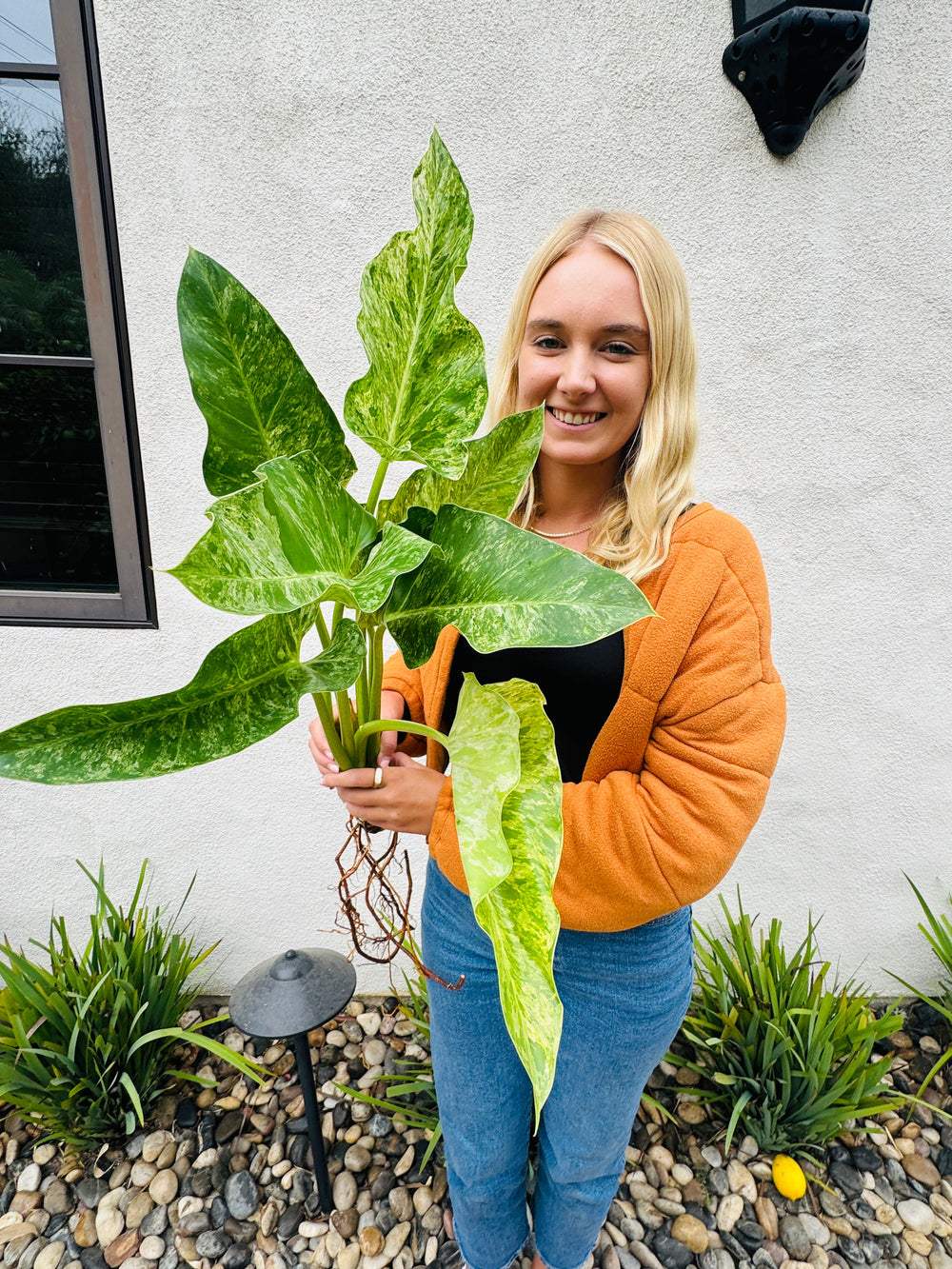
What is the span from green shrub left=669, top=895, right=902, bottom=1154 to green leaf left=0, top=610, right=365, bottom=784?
143cm

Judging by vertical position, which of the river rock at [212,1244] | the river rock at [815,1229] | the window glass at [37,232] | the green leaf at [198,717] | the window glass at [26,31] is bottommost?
the river rock at [815,1229]

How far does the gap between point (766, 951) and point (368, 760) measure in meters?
1.36

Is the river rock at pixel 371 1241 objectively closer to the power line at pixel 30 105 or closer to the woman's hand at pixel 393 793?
the woman's hand at pixel 393 793

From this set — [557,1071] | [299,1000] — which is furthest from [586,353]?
[299,1000]

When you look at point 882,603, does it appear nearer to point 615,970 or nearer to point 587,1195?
point 615,970

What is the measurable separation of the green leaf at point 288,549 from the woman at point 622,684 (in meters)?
0.26

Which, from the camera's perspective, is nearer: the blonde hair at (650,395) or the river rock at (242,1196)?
the blonde hair at (650,395)

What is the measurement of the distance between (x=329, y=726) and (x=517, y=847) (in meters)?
0.23

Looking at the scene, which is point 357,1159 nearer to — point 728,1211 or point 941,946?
point 728,1211

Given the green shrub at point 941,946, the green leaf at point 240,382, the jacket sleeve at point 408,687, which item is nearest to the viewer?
the green leaf at point 240,382

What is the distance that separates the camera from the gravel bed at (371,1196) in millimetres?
1241

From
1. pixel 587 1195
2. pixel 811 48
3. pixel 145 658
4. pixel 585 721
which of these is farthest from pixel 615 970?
pixel 811 48

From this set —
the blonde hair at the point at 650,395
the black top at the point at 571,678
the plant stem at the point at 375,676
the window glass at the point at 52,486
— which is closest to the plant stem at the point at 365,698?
the plant stem at the point at 375,676

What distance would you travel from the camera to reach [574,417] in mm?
736
